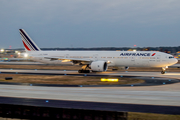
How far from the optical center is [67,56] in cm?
5572

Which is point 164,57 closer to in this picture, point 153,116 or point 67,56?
point 67,56

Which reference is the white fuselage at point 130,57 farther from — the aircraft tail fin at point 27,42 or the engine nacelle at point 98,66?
the aircraft tail fin at point 27,42

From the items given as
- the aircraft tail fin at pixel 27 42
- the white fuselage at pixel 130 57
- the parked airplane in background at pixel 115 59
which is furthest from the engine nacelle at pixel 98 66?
the aircraft tail fin at pixel 27 42

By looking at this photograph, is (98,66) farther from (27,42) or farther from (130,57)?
(27,42)

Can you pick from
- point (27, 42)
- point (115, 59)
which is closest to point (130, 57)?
point (115, 59)

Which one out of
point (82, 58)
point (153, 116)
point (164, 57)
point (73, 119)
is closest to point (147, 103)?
point (153, 116)

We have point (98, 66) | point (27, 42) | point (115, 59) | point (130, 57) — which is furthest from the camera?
point (27, 42)

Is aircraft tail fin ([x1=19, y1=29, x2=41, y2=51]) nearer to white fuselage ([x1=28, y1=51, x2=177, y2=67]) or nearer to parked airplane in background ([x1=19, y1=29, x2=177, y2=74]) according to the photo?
parked airplane in background ([x1=19, y1=29, x2=177, y2=74])

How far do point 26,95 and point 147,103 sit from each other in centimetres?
1225

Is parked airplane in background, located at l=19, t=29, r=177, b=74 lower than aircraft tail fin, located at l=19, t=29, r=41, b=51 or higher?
lower

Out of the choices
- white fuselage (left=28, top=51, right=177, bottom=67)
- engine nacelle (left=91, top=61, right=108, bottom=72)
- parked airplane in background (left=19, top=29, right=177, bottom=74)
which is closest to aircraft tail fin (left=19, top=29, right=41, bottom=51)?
parked airplane in background (left=19, top=29, right=177, bottom=74)

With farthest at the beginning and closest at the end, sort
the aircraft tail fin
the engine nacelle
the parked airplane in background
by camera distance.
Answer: the aircraft tail fin < the parked airplane in background < the engine nacelle

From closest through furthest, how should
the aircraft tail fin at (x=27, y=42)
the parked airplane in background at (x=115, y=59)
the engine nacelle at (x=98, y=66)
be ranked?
the engine nacelle at (x=98, y=66) < the parked airplane in background at (x=115, y=59) < the aircraft tail fin at (x=27, y=42)

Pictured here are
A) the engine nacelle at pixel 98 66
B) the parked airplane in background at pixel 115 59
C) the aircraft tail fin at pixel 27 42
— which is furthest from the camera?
the aircraft tail fin at pixel 27 42
